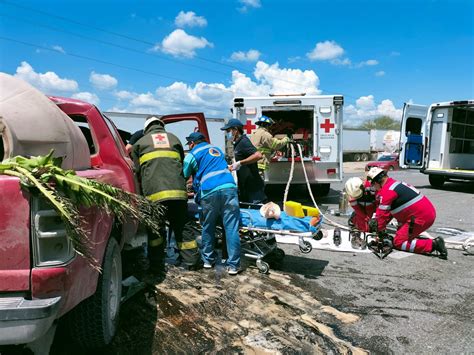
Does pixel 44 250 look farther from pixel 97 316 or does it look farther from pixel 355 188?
pixel 355 188

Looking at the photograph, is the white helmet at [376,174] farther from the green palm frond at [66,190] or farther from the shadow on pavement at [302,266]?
the green palm frond at [66,190]

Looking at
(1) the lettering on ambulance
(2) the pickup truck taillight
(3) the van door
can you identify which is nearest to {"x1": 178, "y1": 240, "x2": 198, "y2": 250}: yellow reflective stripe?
(2) the pickup truck taillight

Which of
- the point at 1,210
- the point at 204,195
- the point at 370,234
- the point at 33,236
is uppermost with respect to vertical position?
the point at 1,210

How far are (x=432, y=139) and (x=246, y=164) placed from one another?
8882 millimetres

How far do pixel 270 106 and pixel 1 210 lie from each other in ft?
26.5

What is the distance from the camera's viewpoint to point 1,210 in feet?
6.89

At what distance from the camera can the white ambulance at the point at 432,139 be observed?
41.3 feet

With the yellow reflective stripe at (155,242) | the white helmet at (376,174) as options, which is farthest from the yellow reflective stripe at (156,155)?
the white helmet at (376,174)

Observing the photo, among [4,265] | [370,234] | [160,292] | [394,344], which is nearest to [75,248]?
[4,265]

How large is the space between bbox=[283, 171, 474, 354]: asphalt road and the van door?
7.40 meters

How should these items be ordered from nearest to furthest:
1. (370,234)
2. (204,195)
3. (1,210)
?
(1,210), (204,195), (370,234)

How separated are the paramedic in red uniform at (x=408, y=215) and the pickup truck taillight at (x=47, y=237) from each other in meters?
4.38

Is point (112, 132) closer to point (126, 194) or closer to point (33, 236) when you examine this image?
point (126, 194)

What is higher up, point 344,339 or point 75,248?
point 75,248
